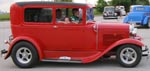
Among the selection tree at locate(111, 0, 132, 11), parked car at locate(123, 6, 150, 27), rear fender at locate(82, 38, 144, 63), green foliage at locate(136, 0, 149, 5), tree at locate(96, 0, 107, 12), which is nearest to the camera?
rear fender at locate(82, 38, 144, 63)

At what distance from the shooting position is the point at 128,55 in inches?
407

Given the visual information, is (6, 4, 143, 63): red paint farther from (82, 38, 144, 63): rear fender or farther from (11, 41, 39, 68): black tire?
(11, 41, 39, 68): black tire

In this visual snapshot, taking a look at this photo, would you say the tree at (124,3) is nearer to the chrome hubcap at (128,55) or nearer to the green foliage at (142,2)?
the green foliage at (142,2)

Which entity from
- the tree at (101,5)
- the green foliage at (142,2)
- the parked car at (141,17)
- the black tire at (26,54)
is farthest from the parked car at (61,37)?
the green foliage at (142,2)

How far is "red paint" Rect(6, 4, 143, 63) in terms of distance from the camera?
34.3ft

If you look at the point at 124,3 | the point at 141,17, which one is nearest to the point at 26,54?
the point at 141,17

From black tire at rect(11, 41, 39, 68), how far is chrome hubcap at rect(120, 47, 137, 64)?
2.18 metres

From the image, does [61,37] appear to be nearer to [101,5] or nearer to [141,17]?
[141,17]

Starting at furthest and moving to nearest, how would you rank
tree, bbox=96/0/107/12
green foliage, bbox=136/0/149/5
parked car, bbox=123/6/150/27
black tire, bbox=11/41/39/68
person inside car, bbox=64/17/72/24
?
1. green foliage, bbox=136/0/149/5
2. tree, bbox=96/0/107/12
3. parked car, bbox=123/6/150/27
4. person inside car, bbox=64/17/72/24
5. black tire, bbox=11/41/39/68

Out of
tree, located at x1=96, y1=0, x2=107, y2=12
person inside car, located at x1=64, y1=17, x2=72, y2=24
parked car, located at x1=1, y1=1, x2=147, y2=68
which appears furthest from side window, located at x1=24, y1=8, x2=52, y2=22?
tree, located at x1=96, y1=0, x2=107, y2=12

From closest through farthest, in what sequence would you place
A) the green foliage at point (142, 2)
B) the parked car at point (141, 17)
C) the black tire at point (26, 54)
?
the black tire at point (26, 54), the parked car at point (141, 17), the green foliage at point (142, 2)

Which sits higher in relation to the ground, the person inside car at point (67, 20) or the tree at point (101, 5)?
the person inside car at point (67, 20)

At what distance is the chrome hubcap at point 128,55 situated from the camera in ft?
33.8

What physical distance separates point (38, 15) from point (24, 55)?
1.09 m
